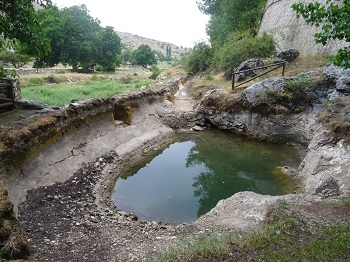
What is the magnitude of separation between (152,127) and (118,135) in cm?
279

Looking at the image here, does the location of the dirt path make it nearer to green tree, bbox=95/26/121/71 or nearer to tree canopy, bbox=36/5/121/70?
tree canopy, bbox=36/5/121/70

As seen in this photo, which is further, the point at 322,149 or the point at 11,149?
the point at 322,149

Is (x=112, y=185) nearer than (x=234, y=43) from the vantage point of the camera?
Yes

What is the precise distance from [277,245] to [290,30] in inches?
753

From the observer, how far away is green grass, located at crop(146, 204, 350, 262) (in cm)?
419

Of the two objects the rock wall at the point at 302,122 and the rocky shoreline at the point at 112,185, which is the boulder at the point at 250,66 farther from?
the rocky shoreline at the point at 112,185

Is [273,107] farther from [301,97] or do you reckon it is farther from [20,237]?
[20,237]

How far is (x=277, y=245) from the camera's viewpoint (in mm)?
4520

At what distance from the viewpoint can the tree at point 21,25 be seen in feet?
20.9

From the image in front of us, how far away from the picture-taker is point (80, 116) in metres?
10.7

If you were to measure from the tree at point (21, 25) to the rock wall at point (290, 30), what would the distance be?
14572mm

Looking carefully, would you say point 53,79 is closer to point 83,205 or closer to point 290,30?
point 290,30

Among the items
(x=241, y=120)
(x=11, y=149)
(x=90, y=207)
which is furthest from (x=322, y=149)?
(x=11, y=149)

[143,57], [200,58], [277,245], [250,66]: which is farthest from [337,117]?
[143,57]
